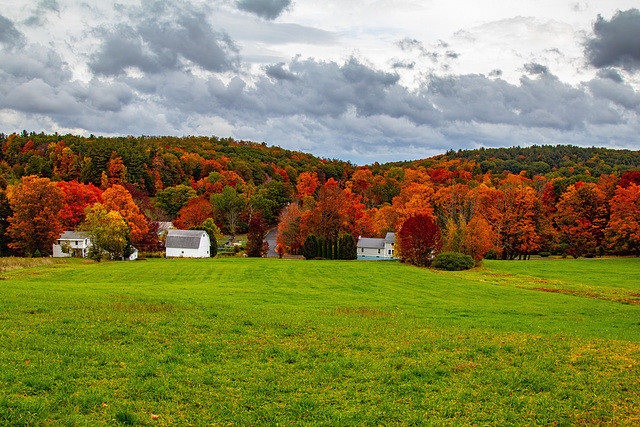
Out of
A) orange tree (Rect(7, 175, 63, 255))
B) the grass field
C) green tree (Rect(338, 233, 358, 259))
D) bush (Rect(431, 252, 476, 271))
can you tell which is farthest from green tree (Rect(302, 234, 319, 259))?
the grass field

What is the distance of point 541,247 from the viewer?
258 ft

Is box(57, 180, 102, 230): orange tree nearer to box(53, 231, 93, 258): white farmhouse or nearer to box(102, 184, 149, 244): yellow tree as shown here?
box(53, 231, 93, 258): white farmhouse

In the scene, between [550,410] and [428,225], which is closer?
[550,410]

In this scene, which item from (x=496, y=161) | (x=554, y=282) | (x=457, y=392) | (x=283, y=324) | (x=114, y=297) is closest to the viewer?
(x=457, y=392)

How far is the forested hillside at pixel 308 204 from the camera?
202 feet

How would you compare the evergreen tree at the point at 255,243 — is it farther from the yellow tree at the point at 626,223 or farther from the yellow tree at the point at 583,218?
the yellow tree at the point at 626,223

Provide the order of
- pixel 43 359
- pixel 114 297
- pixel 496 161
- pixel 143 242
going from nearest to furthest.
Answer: pixel 43 359 < pixel 114 297 < pixel 143 242 < pixel 496 161

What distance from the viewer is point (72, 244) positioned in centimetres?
7125

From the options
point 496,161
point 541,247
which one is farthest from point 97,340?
point 496,161

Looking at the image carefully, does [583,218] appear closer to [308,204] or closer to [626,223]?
[626,223]

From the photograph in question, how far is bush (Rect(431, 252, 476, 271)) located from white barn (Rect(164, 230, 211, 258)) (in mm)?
42792

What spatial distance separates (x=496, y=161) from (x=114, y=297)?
7830 inches

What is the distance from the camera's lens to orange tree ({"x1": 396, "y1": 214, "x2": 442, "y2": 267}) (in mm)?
55250

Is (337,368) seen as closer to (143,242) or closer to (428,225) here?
(428,225)
